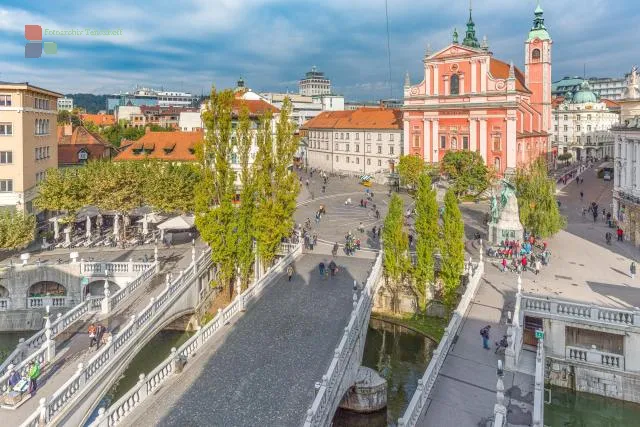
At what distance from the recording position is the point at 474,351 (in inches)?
883

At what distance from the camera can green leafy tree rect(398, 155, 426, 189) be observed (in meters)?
67.9

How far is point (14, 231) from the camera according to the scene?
33250 mm

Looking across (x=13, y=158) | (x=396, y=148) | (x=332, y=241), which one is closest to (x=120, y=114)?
(x=396, y=148)

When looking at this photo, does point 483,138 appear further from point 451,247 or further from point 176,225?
point 176,225

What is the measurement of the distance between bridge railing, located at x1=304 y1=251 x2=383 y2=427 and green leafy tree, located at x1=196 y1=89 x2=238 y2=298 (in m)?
8.52

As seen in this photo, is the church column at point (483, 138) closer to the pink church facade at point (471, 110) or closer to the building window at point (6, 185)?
the pink church facade at point (471, 110)

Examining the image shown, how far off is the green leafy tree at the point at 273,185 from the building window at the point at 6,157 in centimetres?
2218

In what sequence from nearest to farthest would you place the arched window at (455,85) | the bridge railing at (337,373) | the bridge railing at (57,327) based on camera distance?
the bridge railing at (337,373)
the bridge railing at (57,327)
the arched window at (455,85)

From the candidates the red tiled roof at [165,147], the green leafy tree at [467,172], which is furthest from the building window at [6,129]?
the green leafy tree at [467,172]

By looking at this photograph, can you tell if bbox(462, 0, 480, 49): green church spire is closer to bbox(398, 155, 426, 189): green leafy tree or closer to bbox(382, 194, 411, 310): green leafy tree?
bbox(398, 155, 426, 189): green leafy tree

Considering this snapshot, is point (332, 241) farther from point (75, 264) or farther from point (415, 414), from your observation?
point (415, 414)

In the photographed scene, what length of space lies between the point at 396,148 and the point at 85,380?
71108 mm

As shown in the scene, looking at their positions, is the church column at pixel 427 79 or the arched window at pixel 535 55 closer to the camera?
the church column at pixel 427 79

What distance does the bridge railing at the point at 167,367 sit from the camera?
15791mm
